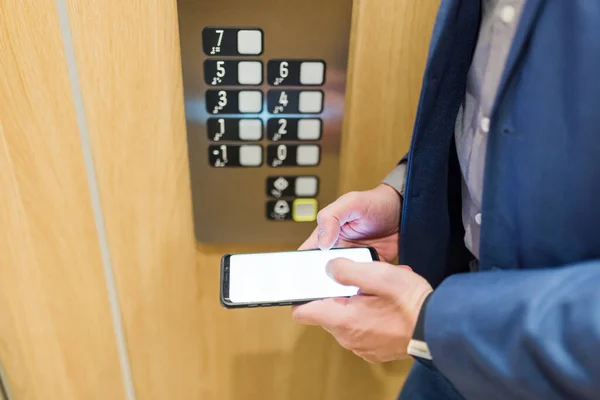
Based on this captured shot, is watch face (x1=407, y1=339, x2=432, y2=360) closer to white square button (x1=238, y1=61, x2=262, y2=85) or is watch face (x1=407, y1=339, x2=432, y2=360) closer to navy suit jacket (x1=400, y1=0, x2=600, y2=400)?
navy suit jacket (x1=400, y1=0, x2=600, y2=400)

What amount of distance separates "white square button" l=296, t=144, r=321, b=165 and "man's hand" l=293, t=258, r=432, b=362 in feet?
0.52

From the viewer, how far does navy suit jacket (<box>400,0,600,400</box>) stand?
0.37 metres

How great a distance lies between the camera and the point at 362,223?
2.10 ft

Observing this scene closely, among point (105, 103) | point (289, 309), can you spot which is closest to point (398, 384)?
point (289, 309)

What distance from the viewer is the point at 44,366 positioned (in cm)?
79

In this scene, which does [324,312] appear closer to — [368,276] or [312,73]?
[368,276]

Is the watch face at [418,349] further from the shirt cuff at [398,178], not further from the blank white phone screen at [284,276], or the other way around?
the shirt cuff at [398,178]

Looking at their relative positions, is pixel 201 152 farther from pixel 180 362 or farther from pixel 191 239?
pixel 180 362

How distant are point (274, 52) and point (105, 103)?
0.19 meters

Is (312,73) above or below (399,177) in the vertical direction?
above

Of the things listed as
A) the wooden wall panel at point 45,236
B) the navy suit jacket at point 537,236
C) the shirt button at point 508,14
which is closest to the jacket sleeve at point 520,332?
the navy suit jacket at point 537,236

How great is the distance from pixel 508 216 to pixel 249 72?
0.30m

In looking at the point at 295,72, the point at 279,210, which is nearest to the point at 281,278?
the point at 279,210

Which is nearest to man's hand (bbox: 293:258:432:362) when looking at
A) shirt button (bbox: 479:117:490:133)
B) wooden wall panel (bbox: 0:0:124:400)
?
shirt button (bbox: 479:117:490:133)
